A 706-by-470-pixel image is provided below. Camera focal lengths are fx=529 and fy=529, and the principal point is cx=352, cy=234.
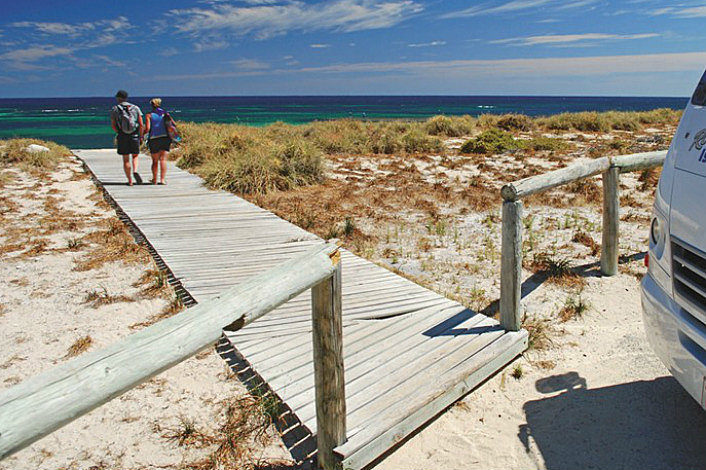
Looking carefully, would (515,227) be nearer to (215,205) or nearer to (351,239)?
(351,239)

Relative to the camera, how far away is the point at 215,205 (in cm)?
930

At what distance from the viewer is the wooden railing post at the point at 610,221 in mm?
5402

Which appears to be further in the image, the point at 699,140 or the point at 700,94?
the point at 700,94

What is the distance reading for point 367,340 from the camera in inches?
161

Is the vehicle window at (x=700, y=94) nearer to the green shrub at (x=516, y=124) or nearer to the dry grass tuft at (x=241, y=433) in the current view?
the dry grass tuft at (x=241, y=433)

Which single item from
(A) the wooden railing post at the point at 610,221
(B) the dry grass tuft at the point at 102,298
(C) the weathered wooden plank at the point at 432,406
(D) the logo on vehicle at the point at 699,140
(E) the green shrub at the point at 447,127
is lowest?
(C) the weathered wooden plank at the point at 432,406

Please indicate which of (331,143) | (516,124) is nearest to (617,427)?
(331,143)

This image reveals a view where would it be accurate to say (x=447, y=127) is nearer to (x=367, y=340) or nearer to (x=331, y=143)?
(x=331, y=143)

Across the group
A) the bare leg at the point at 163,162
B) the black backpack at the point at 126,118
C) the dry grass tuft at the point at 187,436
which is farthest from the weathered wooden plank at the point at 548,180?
the bare leg at the point at 163,162

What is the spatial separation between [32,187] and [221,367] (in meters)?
Answer: 10.1

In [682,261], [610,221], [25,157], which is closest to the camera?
[682,261]

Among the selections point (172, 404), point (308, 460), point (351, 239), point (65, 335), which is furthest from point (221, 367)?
point (351, 239)

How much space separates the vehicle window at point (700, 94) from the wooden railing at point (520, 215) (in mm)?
1263

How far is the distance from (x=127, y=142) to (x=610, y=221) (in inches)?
332
